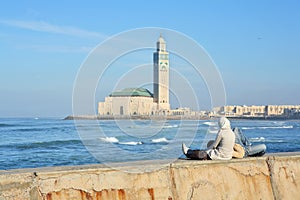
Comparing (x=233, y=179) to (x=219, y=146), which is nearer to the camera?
(x=233, y=179)

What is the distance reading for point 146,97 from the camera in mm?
9258

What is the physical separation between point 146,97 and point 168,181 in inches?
164

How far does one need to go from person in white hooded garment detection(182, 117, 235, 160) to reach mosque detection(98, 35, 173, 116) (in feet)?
5.18

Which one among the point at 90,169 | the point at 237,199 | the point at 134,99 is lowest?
the point at 237,199

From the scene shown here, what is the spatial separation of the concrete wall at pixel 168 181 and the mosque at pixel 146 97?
85.0 inches

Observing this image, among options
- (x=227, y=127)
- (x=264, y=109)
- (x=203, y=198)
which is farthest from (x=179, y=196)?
(x=264, y=109)

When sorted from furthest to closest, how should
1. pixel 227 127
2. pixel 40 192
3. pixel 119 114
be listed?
1. pixel 119 114
2. pixel 227 127
3. pixel 40 192

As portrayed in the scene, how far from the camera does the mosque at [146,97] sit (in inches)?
301

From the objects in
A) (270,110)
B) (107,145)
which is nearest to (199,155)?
(107,145)

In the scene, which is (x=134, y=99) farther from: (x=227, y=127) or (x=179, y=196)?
(x=179, y=196)

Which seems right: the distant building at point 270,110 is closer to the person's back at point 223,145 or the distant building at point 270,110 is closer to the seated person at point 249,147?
the seated person at point 249,147

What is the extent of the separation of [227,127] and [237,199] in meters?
1.24

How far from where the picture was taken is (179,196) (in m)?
5.20

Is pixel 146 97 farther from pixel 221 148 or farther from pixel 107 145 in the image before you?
pixel 107 145
